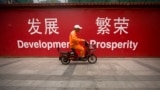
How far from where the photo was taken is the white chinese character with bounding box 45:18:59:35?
13445 millimetres

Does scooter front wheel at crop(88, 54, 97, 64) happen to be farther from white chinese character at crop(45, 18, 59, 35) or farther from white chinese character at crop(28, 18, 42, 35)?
white chinese character at crop(28, 18, 42, 35)

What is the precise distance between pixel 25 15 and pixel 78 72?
6227 mm

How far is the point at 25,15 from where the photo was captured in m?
13.5

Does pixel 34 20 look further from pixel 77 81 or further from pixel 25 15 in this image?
pixel 77 81

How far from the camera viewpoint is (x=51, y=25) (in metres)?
13.5

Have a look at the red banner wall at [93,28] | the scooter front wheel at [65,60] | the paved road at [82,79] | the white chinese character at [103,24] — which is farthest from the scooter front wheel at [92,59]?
the white chinese character at [103,24]

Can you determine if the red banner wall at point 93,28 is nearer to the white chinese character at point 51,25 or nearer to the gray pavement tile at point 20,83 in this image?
the white chinese character at point 51,25

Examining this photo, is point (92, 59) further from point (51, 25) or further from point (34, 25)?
point (34, 25)

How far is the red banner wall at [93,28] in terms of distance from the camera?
13.3 m

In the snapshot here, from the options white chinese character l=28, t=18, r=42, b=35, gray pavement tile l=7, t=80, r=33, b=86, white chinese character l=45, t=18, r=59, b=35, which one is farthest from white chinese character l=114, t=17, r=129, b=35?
gray pavement tile l=7, t=80, r=33, b=86

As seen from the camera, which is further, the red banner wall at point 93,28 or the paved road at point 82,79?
the red banner wall at point 93,28

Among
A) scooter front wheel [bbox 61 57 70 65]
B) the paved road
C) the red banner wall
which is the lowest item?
the paved road

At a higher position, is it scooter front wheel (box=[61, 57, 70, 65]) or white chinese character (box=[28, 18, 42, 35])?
white chinese character (box=[28, 18, 42, 35])

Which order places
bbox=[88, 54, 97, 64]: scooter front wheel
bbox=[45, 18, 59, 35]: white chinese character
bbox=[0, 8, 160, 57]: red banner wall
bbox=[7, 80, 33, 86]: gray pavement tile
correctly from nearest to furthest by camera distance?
bbox=[7, 80, 33, 86]: gray pavement tile < bbox=[88, 54, 97, 64]: scooter front wheel < bbox=[0, 8, 160, 57]: red banner wall < bbox=[45, 18, 59, 35]: white chinese character
